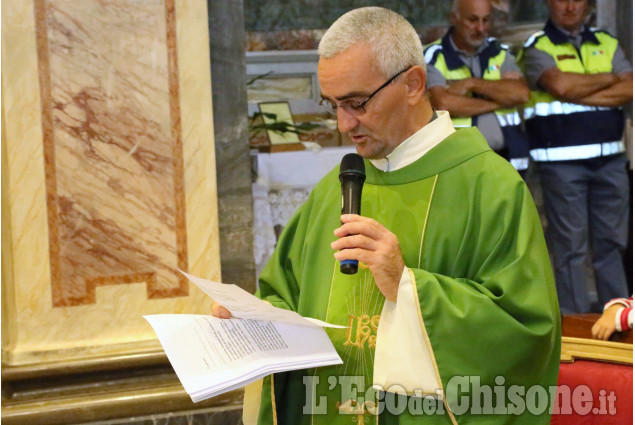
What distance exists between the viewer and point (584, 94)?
5.54m

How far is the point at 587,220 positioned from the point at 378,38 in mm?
3933

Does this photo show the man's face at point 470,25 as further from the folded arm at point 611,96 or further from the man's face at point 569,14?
the folded arm at point 611,96

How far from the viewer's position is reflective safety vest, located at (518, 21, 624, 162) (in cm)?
559

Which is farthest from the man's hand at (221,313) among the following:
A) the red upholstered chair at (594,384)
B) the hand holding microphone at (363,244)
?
the red upholstered chair at (594,384)

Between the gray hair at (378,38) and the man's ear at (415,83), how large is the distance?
0.02m

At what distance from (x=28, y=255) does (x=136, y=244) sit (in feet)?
1.48

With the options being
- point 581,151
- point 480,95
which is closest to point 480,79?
point 480,95

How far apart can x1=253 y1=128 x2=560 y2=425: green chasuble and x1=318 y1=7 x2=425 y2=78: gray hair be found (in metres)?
0.26

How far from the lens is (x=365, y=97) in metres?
2.08

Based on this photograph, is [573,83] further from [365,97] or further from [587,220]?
[365,97]

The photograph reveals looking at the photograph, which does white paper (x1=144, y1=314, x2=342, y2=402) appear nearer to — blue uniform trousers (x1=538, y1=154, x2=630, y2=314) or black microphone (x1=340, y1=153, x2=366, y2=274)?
black microphone (x1=340, y1=153, x2=366, y2=274)

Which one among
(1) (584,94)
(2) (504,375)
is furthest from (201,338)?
(1) (584,94)

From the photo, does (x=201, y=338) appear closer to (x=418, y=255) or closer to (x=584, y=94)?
(x=418, y=255)

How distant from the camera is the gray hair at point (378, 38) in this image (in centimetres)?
207
